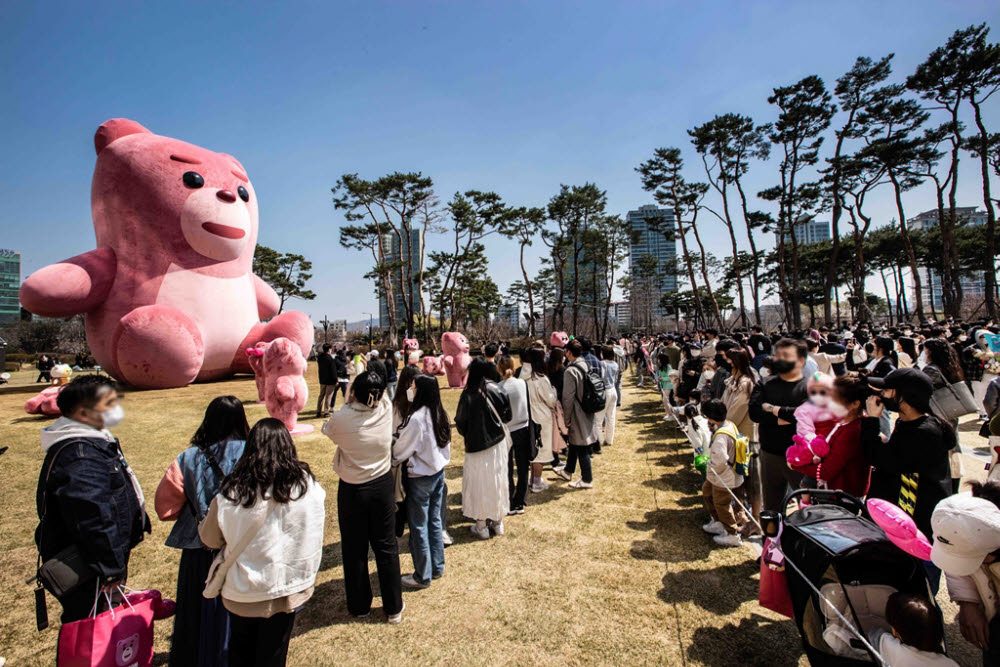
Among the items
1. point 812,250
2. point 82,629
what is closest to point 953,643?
point 82,629

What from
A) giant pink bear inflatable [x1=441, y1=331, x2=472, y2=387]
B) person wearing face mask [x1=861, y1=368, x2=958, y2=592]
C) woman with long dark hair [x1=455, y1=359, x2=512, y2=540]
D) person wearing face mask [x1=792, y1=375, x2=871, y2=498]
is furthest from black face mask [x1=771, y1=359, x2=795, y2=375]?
giant pink bear inflatable [x1=441, y1=331, x2=472, y2=387]

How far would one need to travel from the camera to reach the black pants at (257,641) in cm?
209

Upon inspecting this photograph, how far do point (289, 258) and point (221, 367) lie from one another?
78.4 feet

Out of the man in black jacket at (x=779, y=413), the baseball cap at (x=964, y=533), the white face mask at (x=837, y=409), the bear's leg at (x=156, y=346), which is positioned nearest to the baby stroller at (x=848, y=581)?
the baseball cap at (x=964, y=533)

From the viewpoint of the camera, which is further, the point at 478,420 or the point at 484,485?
the point at 484,485

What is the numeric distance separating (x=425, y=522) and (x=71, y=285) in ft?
37.0

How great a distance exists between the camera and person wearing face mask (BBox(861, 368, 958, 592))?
240 centimetres

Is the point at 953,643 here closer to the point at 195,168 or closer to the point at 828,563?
the point at 828,563

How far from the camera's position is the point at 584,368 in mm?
5188

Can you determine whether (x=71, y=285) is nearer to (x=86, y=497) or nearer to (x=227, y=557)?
(x=86, y=497)

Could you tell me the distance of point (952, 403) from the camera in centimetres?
336

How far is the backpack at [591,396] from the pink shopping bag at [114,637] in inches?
153

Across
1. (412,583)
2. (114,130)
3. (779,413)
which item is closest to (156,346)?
(114,130)

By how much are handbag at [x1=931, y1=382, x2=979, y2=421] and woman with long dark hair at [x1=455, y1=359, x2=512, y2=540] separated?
10.5ft
